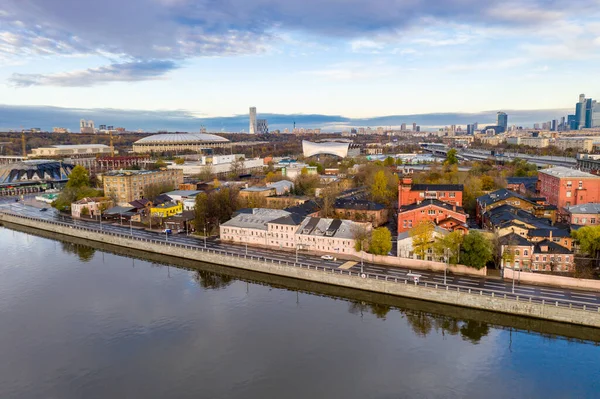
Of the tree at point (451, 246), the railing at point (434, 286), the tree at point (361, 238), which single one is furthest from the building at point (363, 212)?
the tree at point (451, 246)

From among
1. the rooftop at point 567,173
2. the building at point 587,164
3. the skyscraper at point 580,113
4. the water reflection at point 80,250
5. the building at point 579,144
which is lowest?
the water reflection at point 80,250

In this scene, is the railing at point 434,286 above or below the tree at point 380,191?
below

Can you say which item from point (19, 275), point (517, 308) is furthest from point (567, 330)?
point (19, 275)

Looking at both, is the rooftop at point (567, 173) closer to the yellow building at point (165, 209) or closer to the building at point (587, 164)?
the building at point (587, 164)

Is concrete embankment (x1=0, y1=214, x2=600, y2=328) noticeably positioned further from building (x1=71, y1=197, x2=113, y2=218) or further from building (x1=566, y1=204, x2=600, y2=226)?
building (x1=566, y1=204, x2=600, y2=226)

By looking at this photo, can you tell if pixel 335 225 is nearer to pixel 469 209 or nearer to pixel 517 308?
pixel 517 308

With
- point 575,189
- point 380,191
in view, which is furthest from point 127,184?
point 575,189

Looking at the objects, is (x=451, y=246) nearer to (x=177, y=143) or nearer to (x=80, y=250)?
(x=80, y=250)
